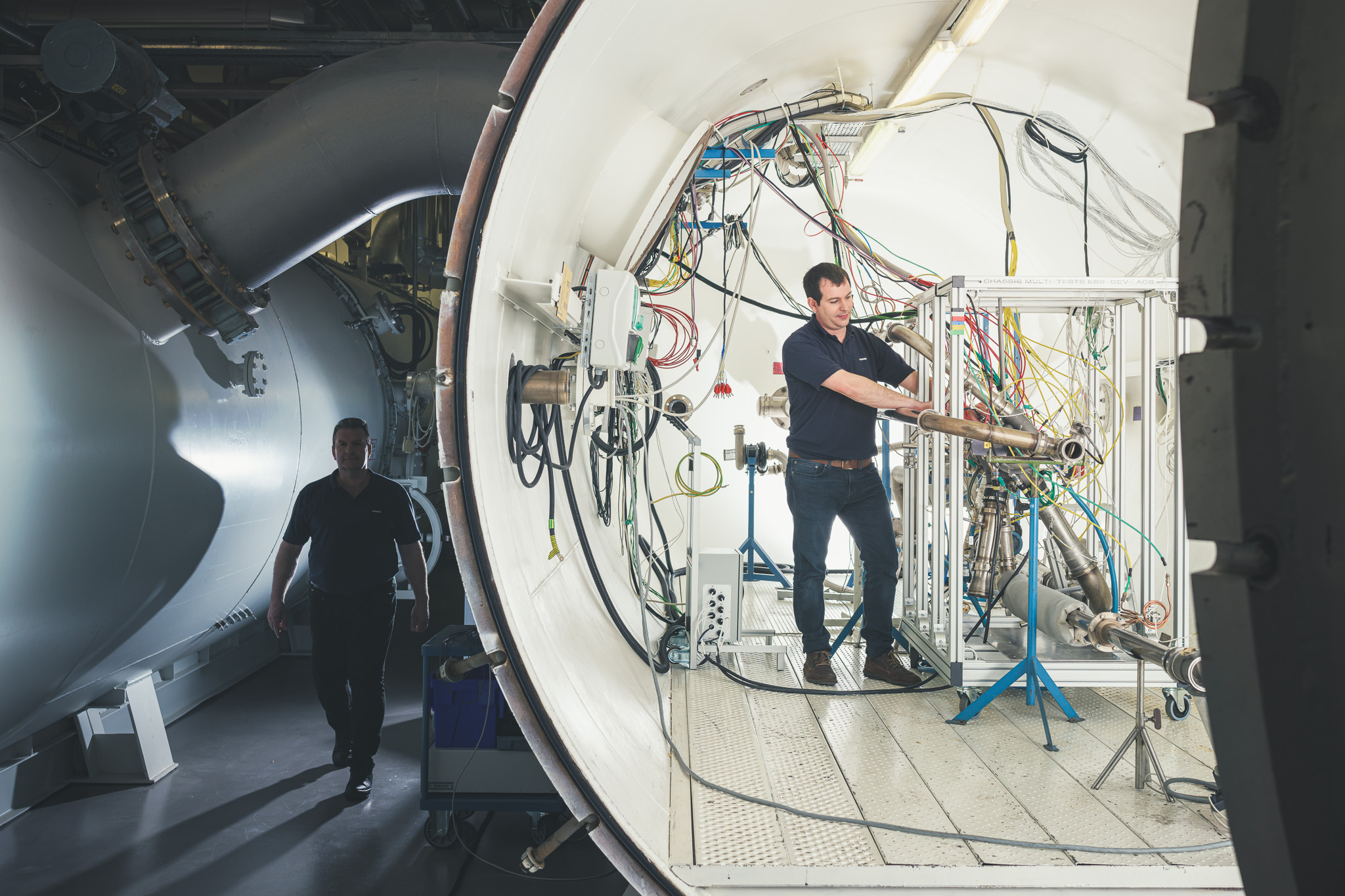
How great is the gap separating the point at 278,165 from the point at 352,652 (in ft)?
6.21

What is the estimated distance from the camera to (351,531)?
314 centimetres

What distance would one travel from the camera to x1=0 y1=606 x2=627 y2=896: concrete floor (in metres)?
2.41

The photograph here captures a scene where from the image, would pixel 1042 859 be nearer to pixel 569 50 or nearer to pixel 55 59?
pixel 569 50

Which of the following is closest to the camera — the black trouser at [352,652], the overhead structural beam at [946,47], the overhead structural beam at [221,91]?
the overhead structural beam at [946,47]

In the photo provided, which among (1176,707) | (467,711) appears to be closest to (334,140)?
(467,711)

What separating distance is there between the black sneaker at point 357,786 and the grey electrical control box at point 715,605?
1.43m

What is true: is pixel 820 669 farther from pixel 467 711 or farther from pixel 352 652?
pixel 352 652

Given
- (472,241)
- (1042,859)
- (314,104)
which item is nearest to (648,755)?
Answer: (1042,859)

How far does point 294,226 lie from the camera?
252cm

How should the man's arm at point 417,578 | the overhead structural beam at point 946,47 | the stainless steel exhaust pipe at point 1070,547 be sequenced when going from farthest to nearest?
the man's arm at point 417,578 → the stainless steel exhaust pipe at point 1070,547 → the overhead structural beam at point 946,47

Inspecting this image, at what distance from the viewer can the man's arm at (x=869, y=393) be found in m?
2.74

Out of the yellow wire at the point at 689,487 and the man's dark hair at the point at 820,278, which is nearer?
the man's dark hair at the point at 820,278

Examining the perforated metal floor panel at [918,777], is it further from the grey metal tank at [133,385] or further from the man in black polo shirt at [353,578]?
the grey metal tank at [133,385]

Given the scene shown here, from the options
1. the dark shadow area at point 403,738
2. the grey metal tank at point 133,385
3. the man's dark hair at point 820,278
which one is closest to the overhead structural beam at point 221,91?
the grey metal tank at point 133,385
